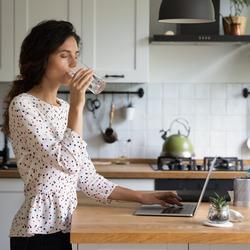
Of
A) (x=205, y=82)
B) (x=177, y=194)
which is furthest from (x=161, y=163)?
(x=177, y=194)

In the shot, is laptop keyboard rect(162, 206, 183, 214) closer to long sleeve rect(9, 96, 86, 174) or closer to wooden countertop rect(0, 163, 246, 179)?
long sleeve rect(9, 96, 86, 174)

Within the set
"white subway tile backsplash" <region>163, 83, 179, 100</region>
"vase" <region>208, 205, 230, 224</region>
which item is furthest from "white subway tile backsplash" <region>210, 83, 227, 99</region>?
"vase" <region>208, 205, 230, 224</region>

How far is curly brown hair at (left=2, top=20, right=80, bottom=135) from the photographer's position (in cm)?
211

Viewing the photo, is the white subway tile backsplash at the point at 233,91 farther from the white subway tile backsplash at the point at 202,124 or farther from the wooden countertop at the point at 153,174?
the wooden countertop at the point at 153,174

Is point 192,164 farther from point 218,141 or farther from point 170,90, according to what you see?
point 170,90

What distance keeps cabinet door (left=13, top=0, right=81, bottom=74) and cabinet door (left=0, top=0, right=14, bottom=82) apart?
3 centimetres

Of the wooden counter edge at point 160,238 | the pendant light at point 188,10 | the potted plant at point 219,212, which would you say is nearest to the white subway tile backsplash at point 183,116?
the pendant light at point 188,10

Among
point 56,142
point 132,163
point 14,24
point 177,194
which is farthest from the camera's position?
point 132,163

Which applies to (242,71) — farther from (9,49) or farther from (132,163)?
(9,49)

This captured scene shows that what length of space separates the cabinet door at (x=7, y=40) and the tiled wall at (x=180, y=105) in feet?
2.30

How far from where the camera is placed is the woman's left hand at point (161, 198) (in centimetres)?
230

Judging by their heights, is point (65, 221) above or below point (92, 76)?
below

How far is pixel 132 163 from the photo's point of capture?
4.47 m

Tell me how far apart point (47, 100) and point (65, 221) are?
43cm
